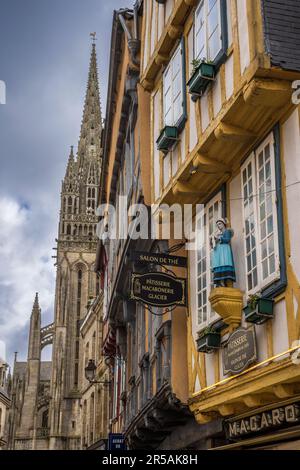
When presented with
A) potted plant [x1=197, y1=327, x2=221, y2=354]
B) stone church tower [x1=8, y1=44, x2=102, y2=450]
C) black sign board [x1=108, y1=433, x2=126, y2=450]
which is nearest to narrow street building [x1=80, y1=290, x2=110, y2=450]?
black sign board [x1=108, y1=433, x2=126, y2=450]

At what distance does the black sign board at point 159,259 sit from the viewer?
32.6ft

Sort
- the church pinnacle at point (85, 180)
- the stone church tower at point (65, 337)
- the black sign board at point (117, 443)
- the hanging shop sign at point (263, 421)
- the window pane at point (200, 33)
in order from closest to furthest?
the hanging shop sign at point (263, 421), the window pane at point (200, 33), the black sign board at point (117, 443), the stone church tower at point (65, 337), the church pinnacle at point (85, 180)

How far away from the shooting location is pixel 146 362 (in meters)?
12.9

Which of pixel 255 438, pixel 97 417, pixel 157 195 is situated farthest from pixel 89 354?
pixel 255 438

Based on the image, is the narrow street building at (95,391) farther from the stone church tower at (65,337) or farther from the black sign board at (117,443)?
the stone church tower at (65,337)

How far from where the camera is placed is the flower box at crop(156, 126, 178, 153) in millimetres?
9953

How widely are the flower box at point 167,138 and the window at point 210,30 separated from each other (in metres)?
→ 1.14

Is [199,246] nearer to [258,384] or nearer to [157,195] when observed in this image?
[157,195]

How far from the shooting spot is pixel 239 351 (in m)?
7.74

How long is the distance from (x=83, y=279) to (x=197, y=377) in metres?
67.0

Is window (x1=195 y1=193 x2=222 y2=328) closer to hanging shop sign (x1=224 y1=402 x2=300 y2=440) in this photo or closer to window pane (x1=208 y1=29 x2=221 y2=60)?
A: hanging shop sign (x1=224 y1=402 x2=300 y2=440)

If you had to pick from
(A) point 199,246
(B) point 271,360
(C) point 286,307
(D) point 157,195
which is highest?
(D) point 157,195

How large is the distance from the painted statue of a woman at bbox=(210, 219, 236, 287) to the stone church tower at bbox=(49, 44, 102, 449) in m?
54.3

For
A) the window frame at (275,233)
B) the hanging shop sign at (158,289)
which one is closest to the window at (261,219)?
the window frame at (275,233)
